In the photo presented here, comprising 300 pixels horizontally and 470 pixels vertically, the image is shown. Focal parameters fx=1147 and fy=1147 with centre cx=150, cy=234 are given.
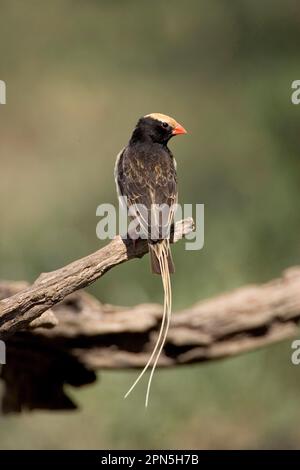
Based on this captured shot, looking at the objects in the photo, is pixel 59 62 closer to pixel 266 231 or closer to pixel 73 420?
pixel 266 231

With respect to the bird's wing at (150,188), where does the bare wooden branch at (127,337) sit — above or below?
below

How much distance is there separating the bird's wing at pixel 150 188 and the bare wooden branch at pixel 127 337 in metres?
0.69

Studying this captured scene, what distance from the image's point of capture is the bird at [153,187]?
4.63 m

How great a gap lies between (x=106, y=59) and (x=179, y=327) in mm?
7103

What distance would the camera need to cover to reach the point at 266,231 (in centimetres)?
796

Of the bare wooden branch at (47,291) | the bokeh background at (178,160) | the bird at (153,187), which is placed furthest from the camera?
the bokeh background at (178,160)

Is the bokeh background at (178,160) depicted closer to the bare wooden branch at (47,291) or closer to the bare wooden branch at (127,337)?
the bare wooden branch at (127,337)

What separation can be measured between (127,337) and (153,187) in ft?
2.92

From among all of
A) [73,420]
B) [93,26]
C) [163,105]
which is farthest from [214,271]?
[93,26]

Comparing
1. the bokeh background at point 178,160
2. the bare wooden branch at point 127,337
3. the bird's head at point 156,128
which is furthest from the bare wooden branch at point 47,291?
the bokeh background at point 178,160

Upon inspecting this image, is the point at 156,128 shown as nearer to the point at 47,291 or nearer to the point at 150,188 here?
the point at 150,188

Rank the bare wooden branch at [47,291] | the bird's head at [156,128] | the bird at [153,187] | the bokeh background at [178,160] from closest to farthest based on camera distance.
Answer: the bare wooden branch at [47,291], the bird at [153,187], the bird's head at [156,128], the bokeh background at [178,160]

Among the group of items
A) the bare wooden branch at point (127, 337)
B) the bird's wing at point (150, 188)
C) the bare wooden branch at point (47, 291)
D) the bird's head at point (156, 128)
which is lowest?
the bare wooden branch at point (47, 291)

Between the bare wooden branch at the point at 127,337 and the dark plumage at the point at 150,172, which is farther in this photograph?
the bare wooden branch at the point at 127,337
